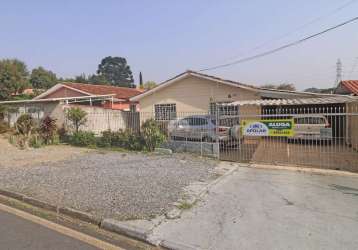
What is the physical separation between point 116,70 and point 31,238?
109373mm

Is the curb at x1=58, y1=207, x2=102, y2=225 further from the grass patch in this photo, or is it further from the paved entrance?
the paved entrance

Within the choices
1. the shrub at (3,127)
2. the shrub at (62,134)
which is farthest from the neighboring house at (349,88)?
the shrub at (3,127)

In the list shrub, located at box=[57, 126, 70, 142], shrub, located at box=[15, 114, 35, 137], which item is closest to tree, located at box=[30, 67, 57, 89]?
shrub, located at box=[15, 114, 35, 137]

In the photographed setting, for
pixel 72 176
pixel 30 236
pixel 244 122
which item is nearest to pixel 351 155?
pixel 244 122

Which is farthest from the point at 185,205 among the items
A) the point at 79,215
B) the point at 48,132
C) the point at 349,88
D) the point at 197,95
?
the point at 197,95

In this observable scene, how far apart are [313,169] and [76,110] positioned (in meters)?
12.5

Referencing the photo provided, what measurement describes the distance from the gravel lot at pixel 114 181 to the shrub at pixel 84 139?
3931 millimetres

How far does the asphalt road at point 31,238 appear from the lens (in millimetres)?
4430

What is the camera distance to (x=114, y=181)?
7930 mm

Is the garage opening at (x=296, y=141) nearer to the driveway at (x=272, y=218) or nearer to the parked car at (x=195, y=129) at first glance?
the parked car at (x=195, y=129)

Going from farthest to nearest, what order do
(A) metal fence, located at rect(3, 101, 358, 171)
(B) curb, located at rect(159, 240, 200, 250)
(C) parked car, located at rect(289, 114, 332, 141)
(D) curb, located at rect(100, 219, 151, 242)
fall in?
(C) parked car, located at rect(289, 114, 332, 141) < (A) metal fence, located at rect(3, 101, 358, 171) < (D) curb, located at rect(100, 219, 151, 242) < (B) curb, located at rect(159, 240, 200, 250)

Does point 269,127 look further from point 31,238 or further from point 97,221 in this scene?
point 31,238

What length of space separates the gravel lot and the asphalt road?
0.91 metres

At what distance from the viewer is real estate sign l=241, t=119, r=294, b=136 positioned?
10191mm
